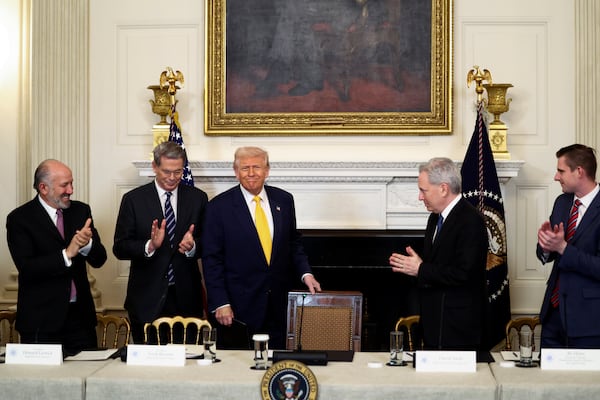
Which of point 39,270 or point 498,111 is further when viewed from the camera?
point 498,111

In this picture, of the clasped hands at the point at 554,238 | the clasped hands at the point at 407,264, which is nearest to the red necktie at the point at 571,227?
the clasped hands at the point at 554,238

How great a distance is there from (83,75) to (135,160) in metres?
0.90

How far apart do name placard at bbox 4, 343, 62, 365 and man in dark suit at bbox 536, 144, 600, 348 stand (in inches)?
99.0

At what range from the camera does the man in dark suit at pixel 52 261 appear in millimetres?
4832

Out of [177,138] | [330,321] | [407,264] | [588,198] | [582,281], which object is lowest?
[330,321]

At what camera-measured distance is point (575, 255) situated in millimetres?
4375

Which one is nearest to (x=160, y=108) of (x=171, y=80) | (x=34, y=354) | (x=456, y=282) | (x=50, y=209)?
(x=171, y=80)

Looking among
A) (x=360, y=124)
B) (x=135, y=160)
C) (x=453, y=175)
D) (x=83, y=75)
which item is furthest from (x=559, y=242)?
(x=83, y=75)

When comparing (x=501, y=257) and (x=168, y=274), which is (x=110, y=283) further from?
(x=501, y=257)

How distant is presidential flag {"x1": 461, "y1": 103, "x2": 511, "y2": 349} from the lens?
6.27 m

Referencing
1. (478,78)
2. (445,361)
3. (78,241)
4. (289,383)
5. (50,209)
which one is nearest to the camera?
(289,383)

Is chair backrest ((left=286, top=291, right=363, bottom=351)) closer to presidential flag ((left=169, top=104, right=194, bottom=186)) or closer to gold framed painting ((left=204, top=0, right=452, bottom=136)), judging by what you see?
presidential flag ((left=169, top=104, right=194, bottom=186))

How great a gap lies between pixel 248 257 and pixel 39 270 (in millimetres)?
1196

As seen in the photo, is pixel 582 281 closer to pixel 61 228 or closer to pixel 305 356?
pixel 305 356
